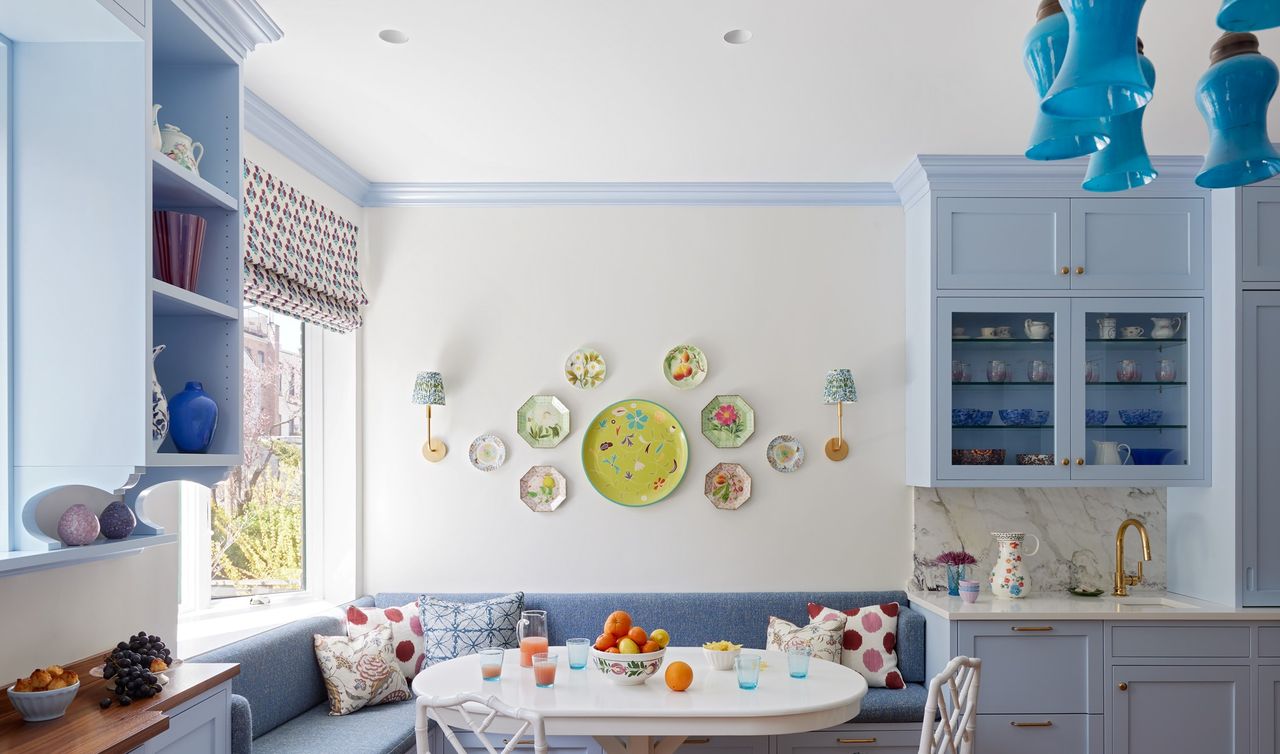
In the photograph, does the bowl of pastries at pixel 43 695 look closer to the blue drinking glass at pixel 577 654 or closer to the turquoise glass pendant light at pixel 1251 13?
the blue drinking glass at pixel 577 654

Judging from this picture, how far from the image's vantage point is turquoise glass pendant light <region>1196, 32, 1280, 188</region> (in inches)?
69.6

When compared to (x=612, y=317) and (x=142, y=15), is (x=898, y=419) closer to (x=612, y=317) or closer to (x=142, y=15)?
(x=612, y=317)

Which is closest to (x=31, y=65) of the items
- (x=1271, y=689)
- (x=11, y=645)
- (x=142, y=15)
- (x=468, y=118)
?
(x=142, y=15)

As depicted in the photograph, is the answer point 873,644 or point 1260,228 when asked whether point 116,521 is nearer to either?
point 873,644

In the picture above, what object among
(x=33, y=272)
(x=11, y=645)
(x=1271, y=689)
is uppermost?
(x=33, y=272)

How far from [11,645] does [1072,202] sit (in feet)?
13.0

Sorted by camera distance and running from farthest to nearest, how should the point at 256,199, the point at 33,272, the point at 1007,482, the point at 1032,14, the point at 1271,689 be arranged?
the point at 1007,482, the point at 1271,689, the point at 256,199, the point at 1032,14, the point at 33,272

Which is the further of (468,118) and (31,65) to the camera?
(468,118)

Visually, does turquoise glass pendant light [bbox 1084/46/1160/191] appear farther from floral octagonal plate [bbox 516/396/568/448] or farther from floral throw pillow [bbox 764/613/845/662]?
floral octagonal plate [bbox 516/396/568/448]

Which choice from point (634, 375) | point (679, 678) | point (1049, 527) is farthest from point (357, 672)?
point (1049, 527)

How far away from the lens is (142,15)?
2.04 metres

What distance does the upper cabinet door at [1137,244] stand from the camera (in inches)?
159

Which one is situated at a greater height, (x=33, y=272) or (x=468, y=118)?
(x=468, y=118)

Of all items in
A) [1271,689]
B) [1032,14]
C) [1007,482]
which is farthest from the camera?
[1007,482]
